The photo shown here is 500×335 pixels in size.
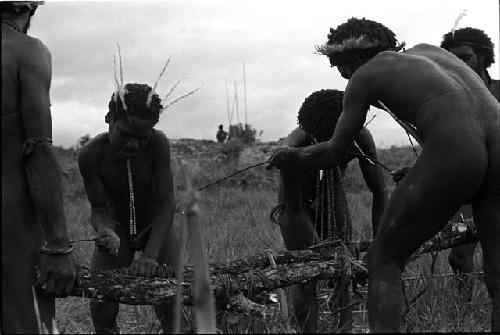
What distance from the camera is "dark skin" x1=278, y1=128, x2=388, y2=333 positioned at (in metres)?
3.68

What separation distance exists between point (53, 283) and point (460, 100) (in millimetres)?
Result: 1797

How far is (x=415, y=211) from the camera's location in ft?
8.76

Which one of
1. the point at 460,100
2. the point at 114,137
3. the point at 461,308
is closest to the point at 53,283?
the point at 114,137

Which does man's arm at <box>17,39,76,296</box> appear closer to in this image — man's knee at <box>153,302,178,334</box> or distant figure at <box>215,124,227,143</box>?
man's knee at <box>153,302,178,334</box>

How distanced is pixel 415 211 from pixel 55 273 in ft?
4.82

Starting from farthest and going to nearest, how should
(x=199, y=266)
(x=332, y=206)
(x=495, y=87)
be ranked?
(x=495, y=87)
(x=332, y=206)
(x=199, y=266)

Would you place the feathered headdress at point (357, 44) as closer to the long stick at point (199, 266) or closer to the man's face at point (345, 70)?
the man's face at point (345, 70)

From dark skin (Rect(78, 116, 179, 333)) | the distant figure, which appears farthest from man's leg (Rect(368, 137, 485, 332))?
the distant figure

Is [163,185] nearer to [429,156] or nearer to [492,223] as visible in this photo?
[429,156]

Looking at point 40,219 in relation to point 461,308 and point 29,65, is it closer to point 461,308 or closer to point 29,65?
point 29,65

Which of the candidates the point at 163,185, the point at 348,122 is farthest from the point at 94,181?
the point at 348,122

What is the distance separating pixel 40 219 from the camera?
252 cm

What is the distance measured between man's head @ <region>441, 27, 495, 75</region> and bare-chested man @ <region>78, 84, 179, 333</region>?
90.8 inches

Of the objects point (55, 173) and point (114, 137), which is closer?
point (55, 173)
